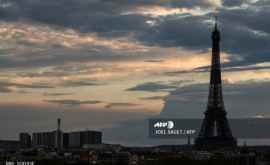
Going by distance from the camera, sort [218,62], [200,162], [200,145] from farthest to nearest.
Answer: [200,145] → [218,62] → [200,162]

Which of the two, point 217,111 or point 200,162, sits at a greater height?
point 217,111

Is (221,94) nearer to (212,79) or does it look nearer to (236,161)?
(212,79)

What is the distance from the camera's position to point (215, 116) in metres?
123

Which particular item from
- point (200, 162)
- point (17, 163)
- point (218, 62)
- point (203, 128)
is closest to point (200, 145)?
point (203, 128)

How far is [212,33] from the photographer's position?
406 feet

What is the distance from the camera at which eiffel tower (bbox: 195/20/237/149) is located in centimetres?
12175

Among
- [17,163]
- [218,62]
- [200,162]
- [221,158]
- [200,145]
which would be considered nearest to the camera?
[17,163]

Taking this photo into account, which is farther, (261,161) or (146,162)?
(261,161)

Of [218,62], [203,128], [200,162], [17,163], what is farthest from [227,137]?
[17,163]

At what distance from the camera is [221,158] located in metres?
110

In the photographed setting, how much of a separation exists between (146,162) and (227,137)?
1022 inches

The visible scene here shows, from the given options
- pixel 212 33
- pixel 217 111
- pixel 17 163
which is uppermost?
pixel 212 33

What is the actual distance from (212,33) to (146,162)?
28.4 m

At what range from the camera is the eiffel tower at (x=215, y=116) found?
122 metres
